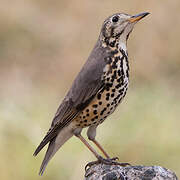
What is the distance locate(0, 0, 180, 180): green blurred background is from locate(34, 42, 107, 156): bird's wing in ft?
6.91

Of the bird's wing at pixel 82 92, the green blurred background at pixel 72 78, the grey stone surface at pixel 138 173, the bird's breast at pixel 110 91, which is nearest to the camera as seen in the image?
the grey stone surface at pixel 138 173

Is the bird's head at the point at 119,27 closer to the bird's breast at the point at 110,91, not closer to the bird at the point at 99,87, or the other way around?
the bird at the point at 99,87

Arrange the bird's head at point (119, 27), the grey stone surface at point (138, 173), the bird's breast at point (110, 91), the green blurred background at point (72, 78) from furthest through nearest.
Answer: the green blurred background at point (72, 78), the bird's head at point (119, 27), the bird's breast at point (110, 91), the grey stone surface at point (138, 173)

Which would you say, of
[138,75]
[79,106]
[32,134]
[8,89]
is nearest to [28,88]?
[8,89]

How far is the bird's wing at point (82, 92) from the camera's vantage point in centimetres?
810

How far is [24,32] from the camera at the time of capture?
1623 cm

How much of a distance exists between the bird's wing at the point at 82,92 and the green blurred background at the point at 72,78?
2.10 metres

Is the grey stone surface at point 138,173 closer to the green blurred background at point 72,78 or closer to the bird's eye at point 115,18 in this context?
the bird's eye at point 115,18

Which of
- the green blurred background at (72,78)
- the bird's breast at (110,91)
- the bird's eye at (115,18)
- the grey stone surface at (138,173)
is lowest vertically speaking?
the grey stone surface at (138,173)

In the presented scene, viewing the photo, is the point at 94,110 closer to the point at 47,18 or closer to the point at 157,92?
the point at 157,92

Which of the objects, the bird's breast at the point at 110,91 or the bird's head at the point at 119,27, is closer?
the bird's breast at the point at 110,91

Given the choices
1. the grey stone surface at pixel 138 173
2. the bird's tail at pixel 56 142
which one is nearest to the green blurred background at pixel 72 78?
the bird's tail at pixel 56 142

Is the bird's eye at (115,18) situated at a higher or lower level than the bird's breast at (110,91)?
higher

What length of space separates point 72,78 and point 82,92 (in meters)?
6.21
